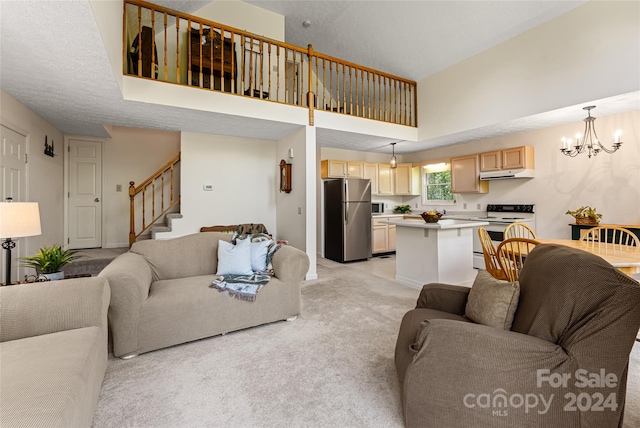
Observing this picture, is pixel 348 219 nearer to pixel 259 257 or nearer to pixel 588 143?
pixel 259 257

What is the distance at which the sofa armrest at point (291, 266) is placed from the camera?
276cm

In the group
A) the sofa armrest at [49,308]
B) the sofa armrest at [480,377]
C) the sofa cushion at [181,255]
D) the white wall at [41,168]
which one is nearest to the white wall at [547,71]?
the sofa armrest at [480,377]

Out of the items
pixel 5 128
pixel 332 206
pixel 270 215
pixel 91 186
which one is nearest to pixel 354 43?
pixel 332 206

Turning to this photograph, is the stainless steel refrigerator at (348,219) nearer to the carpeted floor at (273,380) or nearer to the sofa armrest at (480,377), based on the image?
the carpeted floor at (273,380)

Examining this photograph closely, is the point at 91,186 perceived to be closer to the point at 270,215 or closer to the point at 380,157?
the point at 270,215

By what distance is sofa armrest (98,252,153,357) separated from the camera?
203 centimetres

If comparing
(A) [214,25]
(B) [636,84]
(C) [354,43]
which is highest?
(C) [354,43]

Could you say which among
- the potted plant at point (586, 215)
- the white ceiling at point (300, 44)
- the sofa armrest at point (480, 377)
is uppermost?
the white ceiling at point (300, 44)

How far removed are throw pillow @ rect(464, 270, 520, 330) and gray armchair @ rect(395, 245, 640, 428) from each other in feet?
0.18

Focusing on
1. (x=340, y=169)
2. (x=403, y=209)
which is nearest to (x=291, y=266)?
(x=340, y=169)

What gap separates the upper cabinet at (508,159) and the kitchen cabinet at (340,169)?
248 centimetres

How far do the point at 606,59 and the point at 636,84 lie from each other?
0.43 meters

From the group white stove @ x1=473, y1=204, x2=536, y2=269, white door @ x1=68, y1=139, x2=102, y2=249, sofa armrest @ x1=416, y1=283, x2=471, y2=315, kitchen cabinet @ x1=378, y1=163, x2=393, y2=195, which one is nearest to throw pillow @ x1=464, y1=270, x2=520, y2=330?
sofa armrest @ x1=416, y1=283, x2=471, y2=315

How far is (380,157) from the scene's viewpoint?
7.13 metres
